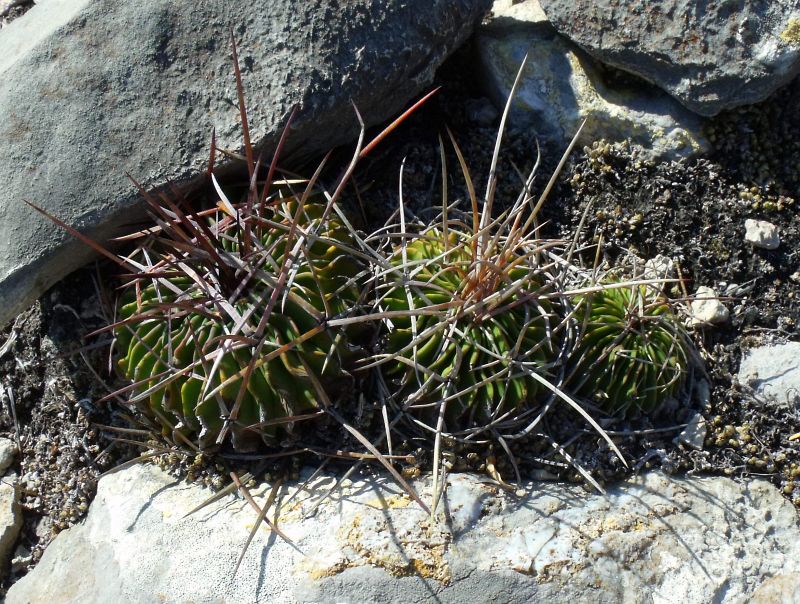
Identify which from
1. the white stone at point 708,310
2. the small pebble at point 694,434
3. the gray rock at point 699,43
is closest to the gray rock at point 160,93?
the gray rock at point 699,43

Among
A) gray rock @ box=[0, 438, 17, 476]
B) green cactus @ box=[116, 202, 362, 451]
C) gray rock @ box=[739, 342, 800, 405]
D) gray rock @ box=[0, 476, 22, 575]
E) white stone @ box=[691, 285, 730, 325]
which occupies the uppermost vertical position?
green cactus @ box=[116, 202, 362, 451]

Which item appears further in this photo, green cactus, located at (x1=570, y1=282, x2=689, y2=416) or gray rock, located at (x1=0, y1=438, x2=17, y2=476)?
gray rock, located at (x1=0, y1=438, x2=17, y2=476)

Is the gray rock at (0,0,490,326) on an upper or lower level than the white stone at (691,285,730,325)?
upper

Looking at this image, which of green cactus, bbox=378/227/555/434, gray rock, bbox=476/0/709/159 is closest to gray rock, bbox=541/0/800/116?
gray rock, bbox=476/0/709/159

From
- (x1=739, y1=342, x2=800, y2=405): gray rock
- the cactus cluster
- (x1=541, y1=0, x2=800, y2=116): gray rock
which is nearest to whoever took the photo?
the cactus cluster

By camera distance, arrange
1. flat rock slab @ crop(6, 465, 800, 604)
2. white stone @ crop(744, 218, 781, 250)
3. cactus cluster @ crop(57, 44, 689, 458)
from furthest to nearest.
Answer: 1. white stone @ crop(744, 218, 781, 250)
2. cactus cluster @ crop(57, 44, 689, 458)
3. flat rock slab @ crop(6, 465, 800, 604)

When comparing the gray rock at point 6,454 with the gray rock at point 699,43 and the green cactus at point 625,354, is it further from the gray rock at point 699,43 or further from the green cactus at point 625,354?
the gray rock at point 699,43

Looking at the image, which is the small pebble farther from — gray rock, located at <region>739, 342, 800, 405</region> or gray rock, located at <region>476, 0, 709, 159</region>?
gray rock, located at <region>476, 0, 709, 159</region>
